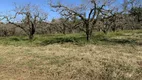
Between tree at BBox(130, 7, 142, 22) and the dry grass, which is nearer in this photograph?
the dry grass

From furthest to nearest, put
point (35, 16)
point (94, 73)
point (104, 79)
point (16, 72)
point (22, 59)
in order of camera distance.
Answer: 1. point (35, 16)
2. point (22, 59)
3. point (16, 72)
4. point (94, 73)
5. point (104, 79)

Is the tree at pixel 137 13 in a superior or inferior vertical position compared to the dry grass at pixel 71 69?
superior

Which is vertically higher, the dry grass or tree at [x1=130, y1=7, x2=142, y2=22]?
tree at [x1=130, y1=7, x2=142, y2=22]

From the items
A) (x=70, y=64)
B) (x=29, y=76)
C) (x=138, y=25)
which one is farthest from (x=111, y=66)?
(x=138, y=25)

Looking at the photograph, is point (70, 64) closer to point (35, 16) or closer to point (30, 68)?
point (30, 68)

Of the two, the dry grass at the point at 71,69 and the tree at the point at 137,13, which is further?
the tree at the point at 137,13

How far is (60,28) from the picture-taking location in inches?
1049

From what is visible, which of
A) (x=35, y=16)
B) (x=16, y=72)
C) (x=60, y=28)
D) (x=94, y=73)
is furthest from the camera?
(x=60, y=28)

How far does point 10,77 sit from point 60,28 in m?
20.9

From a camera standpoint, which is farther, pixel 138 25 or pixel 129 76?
pixel 138 25

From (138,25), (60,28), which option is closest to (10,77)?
(60,28)

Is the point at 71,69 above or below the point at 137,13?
below

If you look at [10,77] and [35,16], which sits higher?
[35,16]

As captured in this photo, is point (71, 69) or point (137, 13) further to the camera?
point (137, 13)
